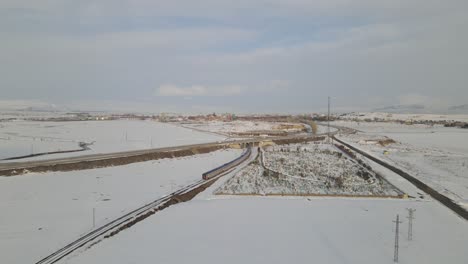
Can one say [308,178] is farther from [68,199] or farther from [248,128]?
[248,128]

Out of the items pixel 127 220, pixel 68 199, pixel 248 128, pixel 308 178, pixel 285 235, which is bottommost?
pixel 285 235

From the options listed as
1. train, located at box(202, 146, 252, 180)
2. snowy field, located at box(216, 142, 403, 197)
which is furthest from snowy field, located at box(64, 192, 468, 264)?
train, located at box(202, 146, 252, 180)

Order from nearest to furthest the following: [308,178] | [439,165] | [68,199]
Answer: [68,199]
[308,178]
[439,165]

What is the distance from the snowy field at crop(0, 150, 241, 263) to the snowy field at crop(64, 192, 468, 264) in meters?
2.10

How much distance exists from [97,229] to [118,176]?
35.0 ft

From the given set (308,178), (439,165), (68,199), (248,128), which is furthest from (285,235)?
(248,128)

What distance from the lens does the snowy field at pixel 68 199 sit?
39.7 ft

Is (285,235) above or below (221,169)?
below

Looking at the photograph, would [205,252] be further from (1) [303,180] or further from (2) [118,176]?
(2) [118,176]

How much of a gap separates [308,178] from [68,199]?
15.5m

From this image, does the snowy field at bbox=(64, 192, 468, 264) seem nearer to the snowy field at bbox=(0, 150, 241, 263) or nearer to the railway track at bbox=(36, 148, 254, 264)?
the railway track at bbox=(36, 148, 254, 264)

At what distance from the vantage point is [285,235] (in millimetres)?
12898

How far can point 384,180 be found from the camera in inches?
891

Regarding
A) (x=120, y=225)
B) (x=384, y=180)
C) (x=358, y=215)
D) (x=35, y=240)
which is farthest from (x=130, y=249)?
(x=384, y=180)
